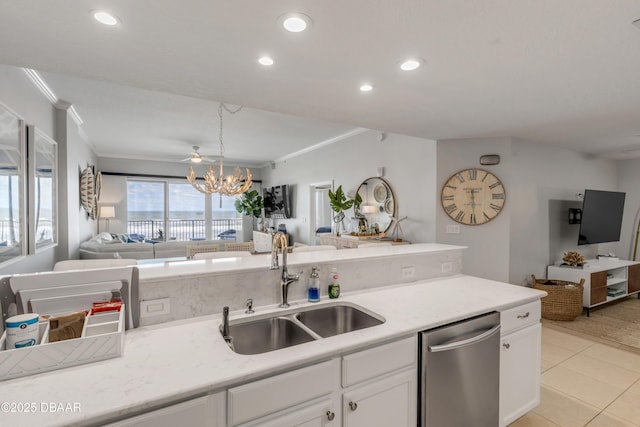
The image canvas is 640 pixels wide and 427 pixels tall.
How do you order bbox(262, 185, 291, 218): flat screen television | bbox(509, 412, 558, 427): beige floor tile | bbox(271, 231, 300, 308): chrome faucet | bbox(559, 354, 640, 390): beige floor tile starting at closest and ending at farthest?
bbox(271, 231, 300, 308): chrome faucet, bbox(509, 412, 558, 427): beige floor tile, bbox(559, 354, 640, 390): beige floor tile, bbox(262, 185, 291, 218): flat screen television

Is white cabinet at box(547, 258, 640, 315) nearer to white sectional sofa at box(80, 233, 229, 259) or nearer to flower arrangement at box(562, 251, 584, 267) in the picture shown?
flower arrangement at box(562, 251, 584, 267)

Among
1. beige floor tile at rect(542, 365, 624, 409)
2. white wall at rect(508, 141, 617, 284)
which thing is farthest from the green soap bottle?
white wall at rect(508, 141, 617, 284)

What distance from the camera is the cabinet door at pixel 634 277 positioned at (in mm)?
4660

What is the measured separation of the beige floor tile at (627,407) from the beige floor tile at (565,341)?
769 mm

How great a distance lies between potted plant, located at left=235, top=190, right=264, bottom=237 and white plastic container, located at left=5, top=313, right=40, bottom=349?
7672 mm

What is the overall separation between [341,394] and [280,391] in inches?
11.8

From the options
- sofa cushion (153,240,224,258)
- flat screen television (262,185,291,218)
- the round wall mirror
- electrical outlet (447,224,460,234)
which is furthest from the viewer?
flat screen television (262,185,291,218)

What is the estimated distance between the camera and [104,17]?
1.42 metres

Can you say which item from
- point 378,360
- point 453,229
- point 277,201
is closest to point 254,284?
point 378,360

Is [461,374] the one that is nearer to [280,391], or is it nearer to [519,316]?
[519,316]

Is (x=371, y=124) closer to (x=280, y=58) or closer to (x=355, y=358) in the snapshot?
(x=280, y=58)

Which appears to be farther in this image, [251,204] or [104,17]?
[251,204]

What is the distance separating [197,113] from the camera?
14.2 ft

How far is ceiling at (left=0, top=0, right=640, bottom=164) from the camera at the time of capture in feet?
4.56
